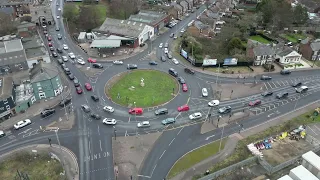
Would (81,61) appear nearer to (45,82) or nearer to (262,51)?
(45,82)

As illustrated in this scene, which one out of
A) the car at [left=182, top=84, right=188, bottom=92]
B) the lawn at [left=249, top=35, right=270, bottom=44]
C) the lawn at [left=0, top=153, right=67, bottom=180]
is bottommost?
the lawn at [left=0, top=153, right=67, bottom=180]

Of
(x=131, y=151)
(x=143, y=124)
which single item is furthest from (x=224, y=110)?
(x=131, y=151)

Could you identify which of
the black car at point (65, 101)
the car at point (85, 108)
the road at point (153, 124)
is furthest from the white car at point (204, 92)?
the black car at point (65, 101)

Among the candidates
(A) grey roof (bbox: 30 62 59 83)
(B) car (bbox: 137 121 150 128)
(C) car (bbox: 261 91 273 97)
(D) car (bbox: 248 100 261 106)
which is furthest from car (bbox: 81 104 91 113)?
(C) car (bbox: 261 91 273 97)

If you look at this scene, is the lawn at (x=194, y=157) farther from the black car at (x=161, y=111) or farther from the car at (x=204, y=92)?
the car at (x=204, y=92)

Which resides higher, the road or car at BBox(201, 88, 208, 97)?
car at BBox(201, 88, 208, 97)

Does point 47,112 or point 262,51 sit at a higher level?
point 262,51

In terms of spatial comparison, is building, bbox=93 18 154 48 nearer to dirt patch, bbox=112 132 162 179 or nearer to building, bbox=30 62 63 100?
building, bbox=30 62 63 100
